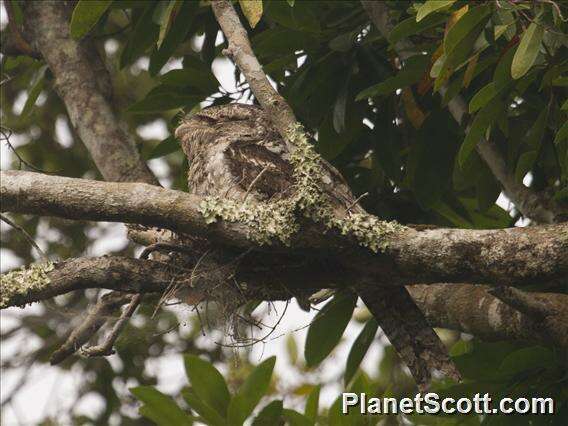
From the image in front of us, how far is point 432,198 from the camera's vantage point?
3.24 metres

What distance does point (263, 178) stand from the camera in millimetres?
2830

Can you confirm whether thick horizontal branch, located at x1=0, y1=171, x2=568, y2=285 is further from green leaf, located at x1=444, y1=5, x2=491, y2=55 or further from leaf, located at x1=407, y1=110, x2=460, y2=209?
leaf, located at x1=407, y1=110, x2=460, y2=209

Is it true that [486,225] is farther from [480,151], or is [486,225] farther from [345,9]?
[345,9]

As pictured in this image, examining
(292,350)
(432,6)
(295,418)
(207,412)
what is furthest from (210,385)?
(292,350)

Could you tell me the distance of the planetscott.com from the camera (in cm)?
277

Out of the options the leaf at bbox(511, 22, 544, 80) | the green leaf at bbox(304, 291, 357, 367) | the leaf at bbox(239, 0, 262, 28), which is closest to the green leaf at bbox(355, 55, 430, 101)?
the leaf at bbox(239, 0, 262, 28)

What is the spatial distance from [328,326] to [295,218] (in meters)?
1.15

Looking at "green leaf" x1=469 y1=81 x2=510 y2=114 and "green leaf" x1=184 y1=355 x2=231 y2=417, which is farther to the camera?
"green leaf" x1=184 y1=355 x2=231 y2=417

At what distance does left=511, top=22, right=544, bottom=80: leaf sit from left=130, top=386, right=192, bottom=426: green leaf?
141cm

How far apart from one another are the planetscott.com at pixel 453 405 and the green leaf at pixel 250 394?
305 mm

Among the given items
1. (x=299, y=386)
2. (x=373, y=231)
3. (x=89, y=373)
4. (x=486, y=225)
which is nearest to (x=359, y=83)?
(x=486, y=225)

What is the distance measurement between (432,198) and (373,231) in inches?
36.4

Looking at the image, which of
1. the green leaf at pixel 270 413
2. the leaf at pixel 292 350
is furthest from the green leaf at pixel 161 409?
the leaf at pixel 292 350

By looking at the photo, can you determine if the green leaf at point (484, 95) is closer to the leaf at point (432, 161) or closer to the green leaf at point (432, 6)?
the green leaf at point (432, 6)
